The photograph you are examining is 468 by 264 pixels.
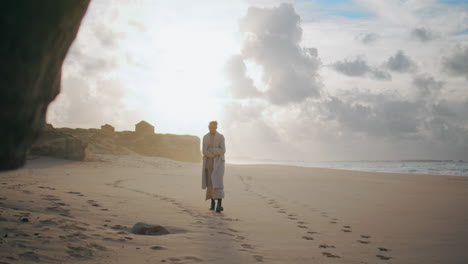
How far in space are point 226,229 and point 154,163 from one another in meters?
20.0

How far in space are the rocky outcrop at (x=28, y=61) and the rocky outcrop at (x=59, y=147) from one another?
1829 centimetres

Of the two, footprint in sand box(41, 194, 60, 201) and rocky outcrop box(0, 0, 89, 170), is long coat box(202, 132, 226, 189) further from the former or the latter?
rocky outcrop box(0, 0, 89, 170)

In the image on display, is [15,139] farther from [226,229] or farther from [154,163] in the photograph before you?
[154,163]

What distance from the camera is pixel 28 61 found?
6.23 ft

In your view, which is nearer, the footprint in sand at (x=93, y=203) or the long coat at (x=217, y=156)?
the footprint in sand at (x=93, y=203)

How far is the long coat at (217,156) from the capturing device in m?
8.27

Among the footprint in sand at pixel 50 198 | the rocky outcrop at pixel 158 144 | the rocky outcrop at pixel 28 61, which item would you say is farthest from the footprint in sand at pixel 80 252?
the rocky outcrop at pixel 158 144

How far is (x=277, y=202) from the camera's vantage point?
9.59 m

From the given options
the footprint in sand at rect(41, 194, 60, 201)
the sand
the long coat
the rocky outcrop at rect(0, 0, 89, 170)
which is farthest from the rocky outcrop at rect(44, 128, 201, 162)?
the rocky outcrop at rect(0, 0, 89, 170)

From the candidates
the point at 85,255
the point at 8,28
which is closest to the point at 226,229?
the point at 85,255

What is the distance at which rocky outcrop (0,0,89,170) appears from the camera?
1.78 meters

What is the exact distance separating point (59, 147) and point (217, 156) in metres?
13.8

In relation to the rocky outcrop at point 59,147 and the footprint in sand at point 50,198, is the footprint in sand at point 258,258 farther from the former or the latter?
the rocky outcrop at point 59,147

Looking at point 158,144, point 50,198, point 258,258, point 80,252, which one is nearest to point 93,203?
point 50,198
